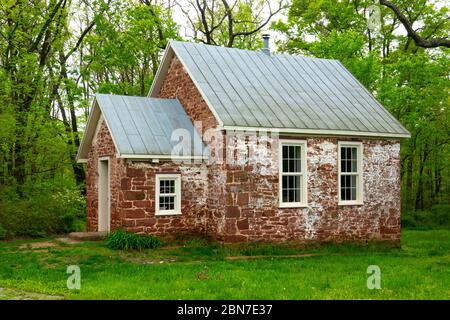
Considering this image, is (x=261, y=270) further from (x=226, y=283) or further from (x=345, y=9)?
(x=345, y=9)

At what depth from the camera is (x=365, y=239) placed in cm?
1897

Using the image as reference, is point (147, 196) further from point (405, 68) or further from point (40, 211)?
point (405, 68)

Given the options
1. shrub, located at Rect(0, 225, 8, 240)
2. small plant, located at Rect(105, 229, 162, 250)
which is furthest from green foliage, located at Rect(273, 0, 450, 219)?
shrub, located at Rect(0, 225, 8, 240)

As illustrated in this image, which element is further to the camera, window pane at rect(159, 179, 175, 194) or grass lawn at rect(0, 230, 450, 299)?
window pane at rect(159, 179, 175, 194)

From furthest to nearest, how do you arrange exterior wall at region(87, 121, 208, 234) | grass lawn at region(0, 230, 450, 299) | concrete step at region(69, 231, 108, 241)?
concrete step at region(69, 231, 108, 241), exterior wall at region(87, 121, 208, 234), grass lawn at region(0, 230, 450, 299)

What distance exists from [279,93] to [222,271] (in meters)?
7.94

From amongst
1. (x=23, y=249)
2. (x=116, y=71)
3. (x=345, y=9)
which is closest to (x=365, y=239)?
(x=23, y=249)

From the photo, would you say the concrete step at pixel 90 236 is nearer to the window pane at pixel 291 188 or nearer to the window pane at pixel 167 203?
the window pane at pixel 167 203

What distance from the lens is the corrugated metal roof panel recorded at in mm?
17000

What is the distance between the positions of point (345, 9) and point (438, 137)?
347 inches

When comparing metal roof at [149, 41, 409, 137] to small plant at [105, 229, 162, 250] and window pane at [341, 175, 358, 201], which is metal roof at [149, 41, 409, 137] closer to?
window pane at [341, 175, 358, 201]

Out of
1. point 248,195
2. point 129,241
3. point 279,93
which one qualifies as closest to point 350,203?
point 248,195

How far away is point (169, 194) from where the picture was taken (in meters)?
17.3

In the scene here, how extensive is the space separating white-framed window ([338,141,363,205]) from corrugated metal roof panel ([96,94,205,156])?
4766mm
